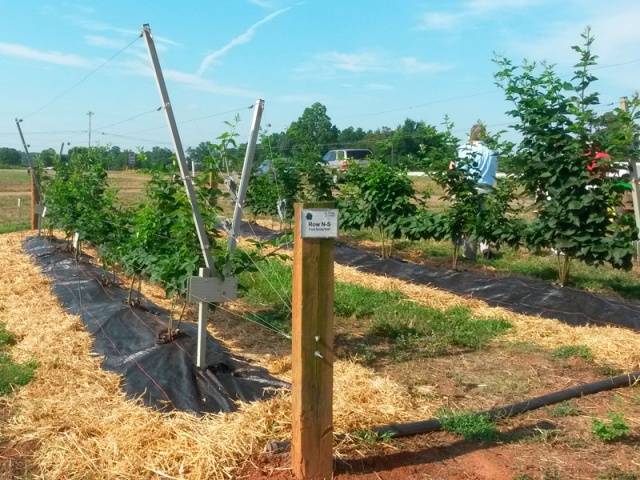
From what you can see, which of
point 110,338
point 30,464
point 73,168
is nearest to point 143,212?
point 110,338

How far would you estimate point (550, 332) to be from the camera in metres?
6.86

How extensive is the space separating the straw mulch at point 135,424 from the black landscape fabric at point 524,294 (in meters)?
2.42

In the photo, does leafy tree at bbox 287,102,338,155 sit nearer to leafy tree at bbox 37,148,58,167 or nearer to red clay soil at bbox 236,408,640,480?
leafy tree at bbox 37,148,58,167

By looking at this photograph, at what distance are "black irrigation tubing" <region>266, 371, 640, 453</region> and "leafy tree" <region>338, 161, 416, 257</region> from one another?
5767 millimetres

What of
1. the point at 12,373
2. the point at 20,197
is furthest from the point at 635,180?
the point at 20,197

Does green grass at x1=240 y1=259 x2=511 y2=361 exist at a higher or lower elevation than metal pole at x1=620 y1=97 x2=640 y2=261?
lower

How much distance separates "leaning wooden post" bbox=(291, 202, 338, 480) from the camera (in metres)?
3.43

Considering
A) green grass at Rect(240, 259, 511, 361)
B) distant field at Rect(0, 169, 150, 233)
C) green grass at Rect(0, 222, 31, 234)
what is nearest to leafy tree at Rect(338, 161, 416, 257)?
green grass at Rect(240, 259, 511, 361)

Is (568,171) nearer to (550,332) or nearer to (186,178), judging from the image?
(550,332)

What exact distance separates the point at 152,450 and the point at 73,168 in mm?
8742

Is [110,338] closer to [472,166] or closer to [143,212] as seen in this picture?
[143,212]

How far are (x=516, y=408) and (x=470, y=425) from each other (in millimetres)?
500

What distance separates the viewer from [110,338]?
6.18 metres

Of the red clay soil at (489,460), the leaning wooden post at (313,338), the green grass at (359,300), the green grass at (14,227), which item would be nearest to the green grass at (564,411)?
the red clay soil at (489,460)
